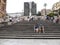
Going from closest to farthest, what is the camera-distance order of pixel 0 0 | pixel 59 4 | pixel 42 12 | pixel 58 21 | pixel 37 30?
1. pixel 37 30
2. pixel 0 0
3. pixel 58 21
4. pixel 59 4
5. pixel 42 12

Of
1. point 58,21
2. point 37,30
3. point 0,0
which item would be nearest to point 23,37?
point 37,30

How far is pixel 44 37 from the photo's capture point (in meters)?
14.4

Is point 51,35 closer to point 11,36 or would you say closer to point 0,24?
point 11,36

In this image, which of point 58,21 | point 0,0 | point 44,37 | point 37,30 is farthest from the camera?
point 58,21

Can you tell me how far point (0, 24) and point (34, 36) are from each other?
974 centimetres

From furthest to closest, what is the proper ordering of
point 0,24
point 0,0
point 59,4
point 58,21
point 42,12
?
1. point 42,12
2. point 59,4
3. point 58,21
4. point 0,24
5. point 0,0

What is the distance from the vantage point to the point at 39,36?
14.6 meters

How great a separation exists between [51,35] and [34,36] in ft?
3.81

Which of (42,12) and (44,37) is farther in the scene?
(42,12)

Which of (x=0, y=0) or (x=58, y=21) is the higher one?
(x=0, y=0)

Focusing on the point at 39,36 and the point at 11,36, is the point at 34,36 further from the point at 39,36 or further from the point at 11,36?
the point at 11,36

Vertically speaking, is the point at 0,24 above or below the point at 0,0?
below

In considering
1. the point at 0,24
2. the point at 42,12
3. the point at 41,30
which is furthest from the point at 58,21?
the point at 42,12

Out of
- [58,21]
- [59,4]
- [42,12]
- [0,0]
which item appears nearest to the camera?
[0,0]
